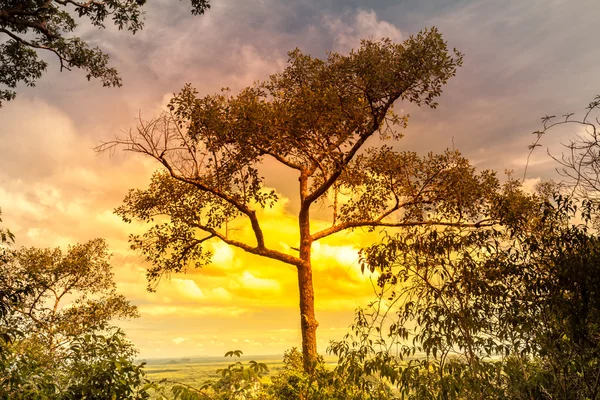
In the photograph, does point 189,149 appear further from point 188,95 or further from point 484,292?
point 484,292

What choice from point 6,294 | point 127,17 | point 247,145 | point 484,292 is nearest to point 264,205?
point 247,145

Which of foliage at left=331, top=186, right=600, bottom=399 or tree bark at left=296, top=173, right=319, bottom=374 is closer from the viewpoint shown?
foliage at left=331, top=186, right=600, bottom=399

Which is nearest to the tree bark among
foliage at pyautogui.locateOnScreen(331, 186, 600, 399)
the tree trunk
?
the tree trunk

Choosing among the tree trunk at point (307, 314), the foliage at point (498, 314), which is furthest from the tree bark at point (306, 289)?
the foliage at point (498, 314)

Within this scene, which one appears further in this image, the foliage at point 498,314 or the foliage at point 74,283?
the foliage at point 74,283

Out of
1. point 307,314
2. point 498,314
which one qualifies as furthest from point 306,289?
point 498,314

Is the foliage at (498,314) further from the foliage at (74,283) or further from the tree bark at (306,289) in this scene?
the foliage at (74,283)

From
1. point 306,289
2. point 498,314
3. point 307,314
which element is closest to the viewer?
point 498,314

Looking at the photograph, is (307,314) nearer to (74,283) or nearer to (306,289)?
(306,289)

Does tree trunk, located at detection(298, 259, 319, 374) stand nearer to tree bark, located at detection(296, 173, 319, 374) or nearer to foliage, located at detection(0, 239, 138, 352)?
tree bark, located at detection(296, 173, 319, 374)

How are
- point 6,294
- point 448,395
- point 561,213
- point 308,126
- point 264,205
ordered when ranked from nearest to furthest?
point 448,395 < point 561,213 < point 6,294 < point 308,126 < point 264,205

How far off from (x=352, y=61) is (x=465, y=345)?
31.6ft

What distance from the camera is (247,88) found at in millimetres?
Result: 16484

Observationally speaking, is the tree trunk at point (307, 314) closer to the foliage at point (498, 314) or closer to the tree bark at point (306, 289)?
the tree bark at point (306, 289)
